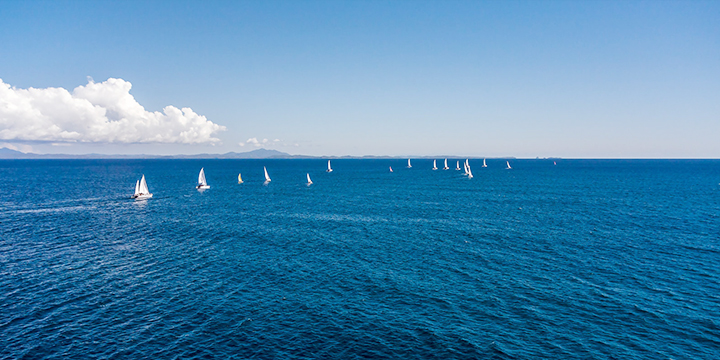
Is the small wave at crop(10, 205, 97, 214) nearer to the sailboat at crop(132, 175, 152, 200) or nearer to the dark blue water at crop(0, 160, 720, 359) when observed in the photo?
the dark blue water at crop(0, 160, 720, 359)

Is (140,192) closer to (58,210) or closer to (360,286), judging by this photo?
(58,210)

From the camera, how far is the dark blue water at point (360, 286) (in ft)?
116

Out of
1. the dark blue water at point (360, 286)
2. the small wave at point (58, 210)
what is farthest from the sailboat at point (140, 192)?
the dark blue water at point (360, 286)

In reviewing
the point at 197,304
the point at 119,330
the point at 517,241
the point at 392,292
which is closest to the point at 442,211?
the point at 517,241

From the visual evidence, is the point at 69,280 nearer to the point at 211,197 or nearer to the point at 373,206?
the point at 373,206

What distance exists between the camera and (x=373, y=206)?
11381 centimetres

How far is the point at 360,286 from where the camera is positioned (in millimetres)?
48969

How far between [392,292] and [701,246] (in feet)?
190

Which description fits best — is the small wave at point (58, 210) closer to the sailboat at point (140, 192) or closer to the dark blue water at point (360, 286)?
the dark blue water at point (360, 286)

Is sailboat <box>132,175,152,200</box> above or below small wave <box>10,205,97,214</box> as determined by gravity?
above

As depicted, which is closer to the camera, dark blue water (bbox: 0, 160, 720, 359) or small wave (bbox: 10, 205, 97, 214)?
dark blue water (bbox: 0, 160, 720, 359)

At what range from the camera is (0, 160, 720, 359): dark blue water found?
35.2m

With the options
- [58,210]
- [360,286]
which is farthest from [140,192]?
[360,286]

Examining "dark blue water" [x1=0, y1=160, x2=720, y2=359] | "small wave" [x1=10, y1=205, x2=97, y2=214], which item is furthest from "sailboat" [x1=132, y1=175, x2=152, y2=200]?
"dark blue water" [x1=0, y1=160, x2=720, y2=359]
